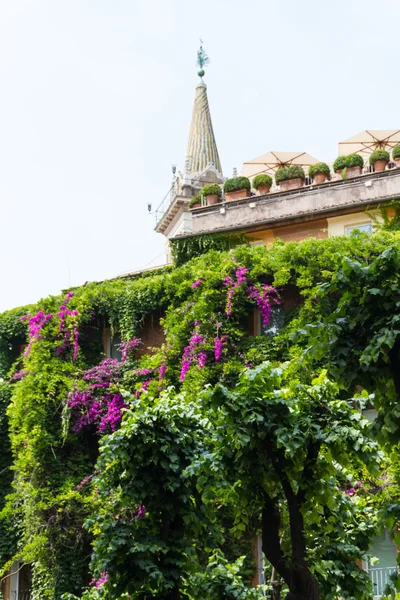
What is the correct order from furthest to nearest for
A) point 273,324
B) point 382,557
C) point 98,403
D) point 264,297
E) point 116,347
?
point 116,347 < point 98,403 < point 273,324 < point 264,297 < point 382,557

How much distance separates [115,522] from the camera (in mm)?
14648

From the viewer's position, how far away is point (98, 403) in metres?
25.8

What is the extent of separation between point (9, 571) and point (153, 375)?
335 inches

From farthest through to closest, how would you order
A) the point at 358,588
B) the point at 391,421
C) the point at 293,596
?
the point at 358,588, the point at 293,596, the point at 391,421

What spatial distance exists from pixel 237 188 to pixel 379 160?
16.2ft

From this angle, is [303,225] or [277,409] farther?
[303,225]

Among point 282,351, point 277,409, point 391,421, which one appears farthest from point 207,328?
point 391,421

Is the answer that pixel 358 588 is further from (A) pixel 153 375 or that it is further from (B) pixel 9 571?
(B) pixel 9 571

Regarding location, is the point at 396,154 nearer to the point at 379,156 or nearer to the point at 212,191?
the point at 379,156

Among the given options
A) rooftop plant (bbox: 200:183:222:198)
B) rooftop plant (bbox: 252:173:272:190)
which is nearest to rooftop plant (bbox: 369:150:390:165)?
rooftop plant (bbox: 252:173:272:190)

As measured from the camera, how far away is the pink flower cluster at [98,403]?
2541cm

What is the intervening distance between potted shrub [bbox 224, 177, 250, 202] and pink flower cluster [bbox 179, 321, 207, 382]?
8020 mm

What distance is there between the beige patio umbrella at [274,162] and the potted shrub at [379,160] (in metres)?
5.33

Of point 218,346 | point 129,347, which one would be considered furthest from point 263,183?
point 218,346
